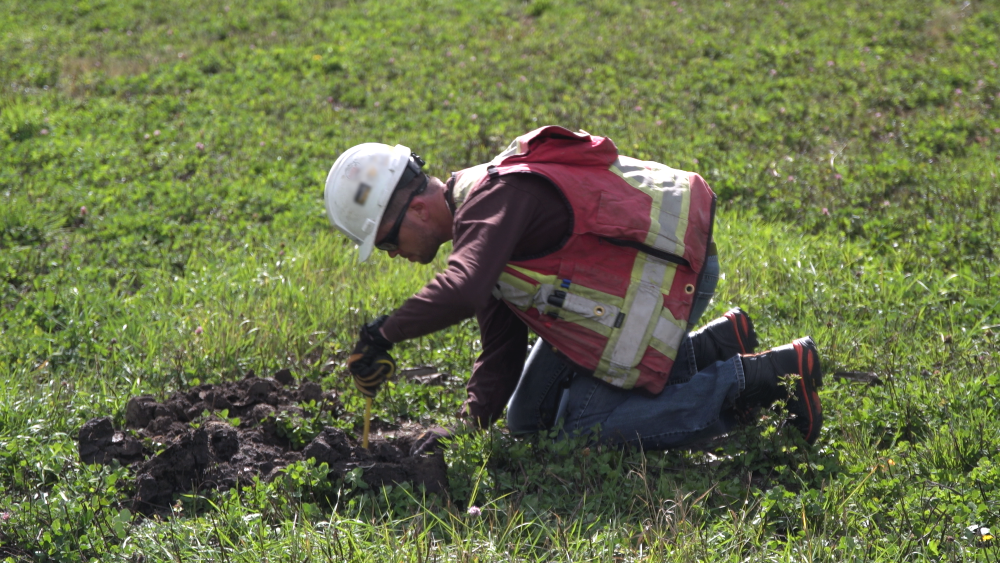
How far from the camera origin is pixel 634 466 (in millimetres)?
3270

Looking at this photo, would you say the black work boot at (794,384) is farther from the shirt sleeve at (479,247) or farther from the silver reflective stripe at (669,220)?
the shirt sleeve at (479,247)

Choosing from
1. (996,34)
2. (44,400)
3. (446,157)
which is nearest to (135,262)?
(44,400)

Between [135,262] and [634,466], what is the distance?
13.4 feet

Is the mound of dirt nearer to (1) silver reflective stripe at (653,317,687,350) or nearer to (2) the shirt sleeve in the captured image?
(2) the shirt sleeve

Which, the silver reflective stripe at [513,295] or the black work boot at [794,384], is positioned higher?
the silver reflective stripe at [513,295]

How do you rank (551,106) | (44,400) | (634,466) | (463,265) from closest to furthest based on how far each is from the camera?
(463,265) < (634,466) < (44,400) < (551,106)

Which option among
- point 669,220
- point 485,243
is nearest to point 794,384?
point 669,220

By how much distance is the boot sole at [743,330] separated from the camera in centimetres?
370

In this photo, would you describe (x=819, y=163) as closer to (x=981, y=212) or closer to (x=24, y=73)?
(x=981, y=212)

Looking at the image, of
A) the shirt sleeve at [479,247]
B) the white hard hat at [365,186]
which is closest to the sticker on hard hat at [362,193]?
the white hard hat at [365,186]

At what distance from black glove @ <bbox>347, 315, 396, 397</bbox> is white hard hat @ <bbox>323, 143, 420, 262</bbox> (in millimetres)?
324

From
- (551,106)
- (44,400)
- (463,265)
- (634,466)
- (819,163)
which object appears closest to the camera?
(463,265)

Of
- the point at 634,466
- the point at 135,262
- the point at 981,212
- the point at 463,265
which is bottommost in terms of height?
the point at 135,262

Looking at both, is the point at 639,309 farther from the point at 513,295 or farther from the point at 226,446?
the point at 226,446
